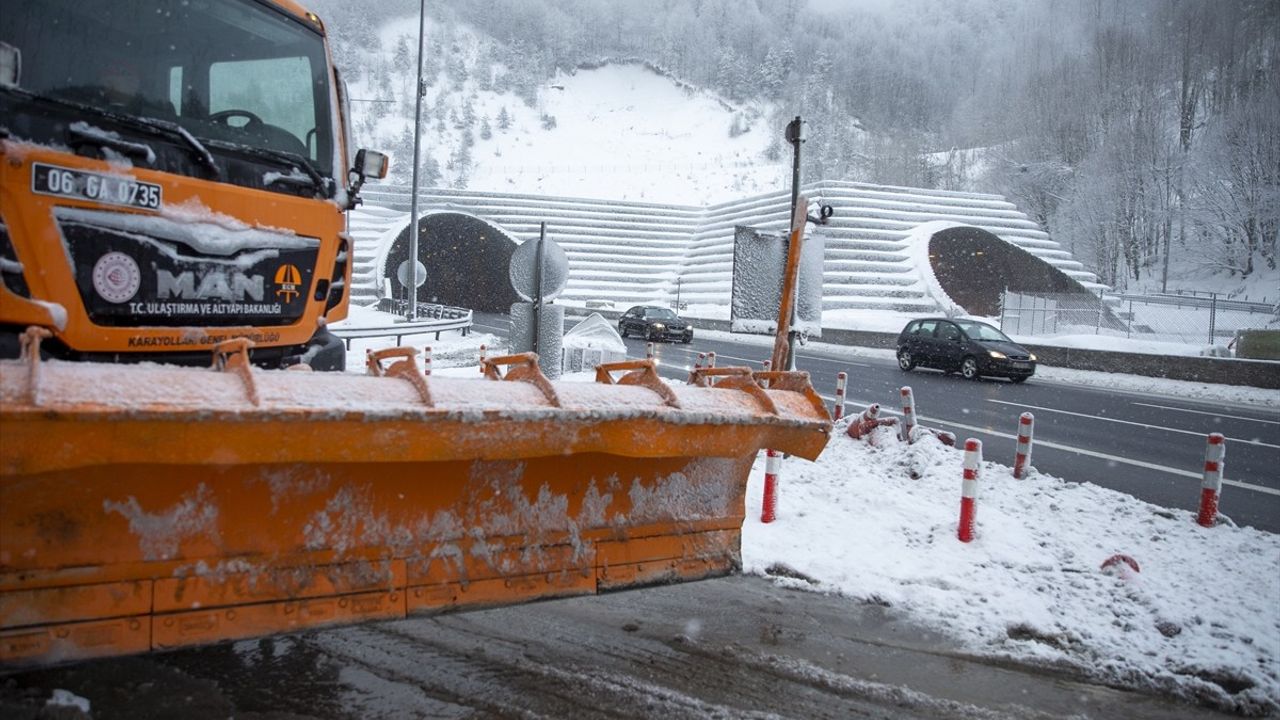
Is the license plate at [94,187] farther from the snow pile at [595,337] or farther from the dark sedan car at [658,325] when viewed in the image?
the dark sedan car at [658,325]

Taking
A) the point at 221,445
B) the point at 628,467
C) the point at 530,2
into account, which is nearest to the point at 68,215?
the point at 221,445

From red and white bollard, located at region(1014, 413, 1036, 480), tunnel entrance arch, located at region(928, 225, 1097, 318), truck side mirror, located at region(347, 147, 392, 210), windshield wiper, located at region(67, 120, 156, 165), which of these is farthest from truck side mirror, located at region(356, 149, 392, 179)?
tunnel entrance arch, located at region(928, 225, 1097, 318)

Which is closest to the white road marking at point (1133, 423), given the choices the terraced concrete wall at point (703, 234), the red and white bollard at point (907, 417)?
the red and white bollard at point (907, 417)

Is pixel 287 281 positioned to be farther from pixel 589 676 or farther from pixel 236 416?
pixel 589 676

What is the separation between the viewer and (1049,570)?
518cm

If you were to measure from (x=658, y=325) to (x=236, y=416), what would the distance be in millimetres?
27721

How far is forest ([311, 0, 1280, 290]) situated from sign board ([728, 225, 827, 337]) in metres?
11.3

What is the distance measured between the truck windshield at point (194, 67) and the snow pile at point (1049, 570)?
3.73m

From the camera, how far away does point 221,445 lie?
2.13 m

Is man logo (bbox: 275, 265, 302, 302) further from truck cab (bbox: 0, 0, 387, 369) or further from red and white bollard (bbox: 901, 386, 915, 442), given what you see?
red and white bollard (bbox: 901, 386, 915, 442)

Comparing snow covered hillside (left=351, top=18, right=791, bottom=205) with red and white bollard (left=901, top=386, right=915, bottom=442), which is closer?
red and white bollard (left=901, top=386, right=915, bottom=442)

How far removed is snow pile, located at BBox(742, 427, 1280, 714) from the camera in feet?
13.0

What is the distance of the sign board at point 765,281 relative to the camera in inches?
320

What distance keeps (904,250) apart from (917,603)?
49.8m
